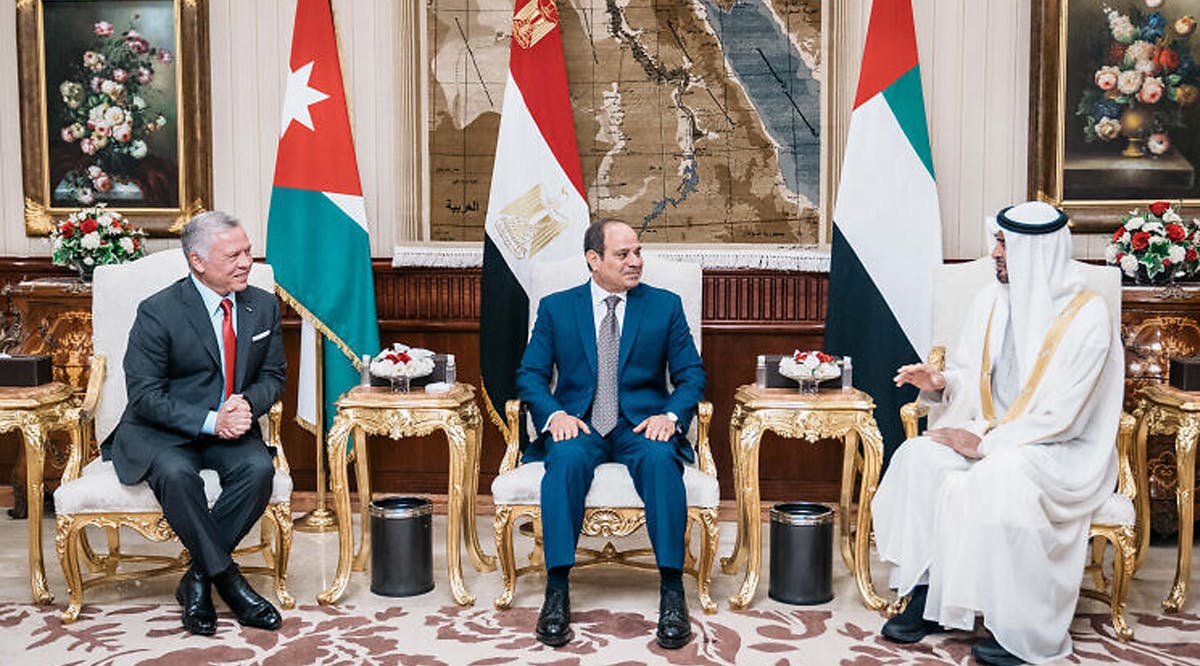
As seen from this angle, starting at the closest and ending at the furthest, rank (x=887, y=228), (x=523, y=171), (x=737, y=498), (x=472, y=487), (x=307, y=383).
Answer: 1. (x=737, y=498)
2. (x=472, y=487)
3. (x=887, y=228)
4. (x=523, y=171)
5. (x=307, y=383)

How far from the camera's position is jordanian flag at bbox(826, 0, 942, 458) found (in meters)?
5.70

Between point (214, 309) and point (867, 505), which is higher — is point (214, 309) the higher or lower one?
the higher one

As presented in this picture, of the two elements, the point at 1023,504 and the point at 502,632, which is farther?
the point at 502,632

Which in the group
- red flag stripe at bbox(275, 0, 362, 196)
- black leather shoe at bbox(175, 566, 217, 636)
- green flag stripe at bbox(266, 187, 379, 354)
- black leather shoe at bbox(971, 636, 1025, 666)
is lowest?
black leather shoe at bbox(971, 636, 1025, 666)

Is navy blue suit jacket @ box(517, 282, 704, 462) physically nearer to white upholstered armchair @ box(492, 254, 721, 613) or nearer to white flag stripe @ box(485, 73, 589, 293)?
white upholstered armchair @ box(492, 254, 721, 613)

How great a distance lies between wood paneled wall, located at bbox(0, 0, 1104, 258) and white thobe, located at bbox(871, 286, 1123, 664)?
1.87m

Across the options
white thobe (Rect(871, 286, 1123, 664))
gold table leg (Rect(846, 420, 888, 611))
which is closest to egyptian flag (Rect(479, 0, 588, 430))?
gold table leg (Rect(846, 420, 888, 611))

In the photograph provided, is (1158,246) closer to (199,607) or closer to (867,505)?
(867,505)

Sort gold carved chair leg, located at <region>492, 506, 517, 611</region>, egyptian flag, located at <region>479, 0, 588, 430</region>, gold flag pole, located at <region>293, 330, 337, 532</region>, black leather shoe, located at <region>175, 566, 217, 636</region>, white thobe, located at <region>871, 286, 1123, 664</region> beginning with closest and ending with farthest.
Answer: white thobe, located at <region>871, 286, 1123, 664</region>, black leather shoe, located at <region>175, 566, 217, 636</region>, gold carved chair leg, located at <region>492, 506, 517, 611</region>, egyptian flag, located at <region>479, 0, 588, 430</region>, gold flag pole, located at <region>293, 330, 337, 532</region>

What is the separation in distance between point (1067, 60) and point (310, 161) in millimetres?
3687

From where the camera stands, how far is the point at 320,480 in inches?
233

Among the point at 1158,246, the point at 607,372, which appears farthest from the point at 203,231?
the point at 1158,246

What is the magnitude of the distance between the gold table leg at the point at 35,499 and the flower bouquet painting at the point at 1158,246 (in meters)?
4.60

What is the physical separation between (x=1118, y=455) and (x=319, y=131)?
3.78m
